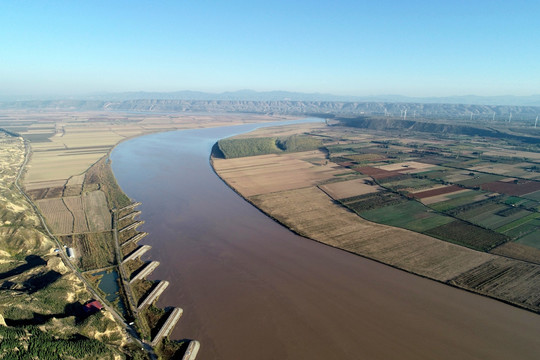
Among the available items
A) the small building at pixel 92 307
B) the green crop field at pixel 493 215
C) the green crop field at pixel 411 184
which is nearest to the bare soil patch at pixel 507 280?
the green crop field at pixel 493 215

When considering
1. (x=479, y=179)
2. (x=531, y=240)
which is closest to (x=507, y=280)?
(x=531, y=240)

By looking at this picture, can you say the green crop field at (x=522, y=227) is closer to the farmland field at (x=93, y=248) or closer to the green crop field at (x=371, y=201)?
the green crop field at (x=371, y=201)

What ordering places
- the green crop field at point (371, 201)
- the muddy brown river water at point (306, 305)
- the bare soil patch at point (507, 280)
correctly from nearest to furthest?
the muddy brown river water at point (306, 305), the bare soil patch at point (507, 280), the green crop field at point (371, 201)

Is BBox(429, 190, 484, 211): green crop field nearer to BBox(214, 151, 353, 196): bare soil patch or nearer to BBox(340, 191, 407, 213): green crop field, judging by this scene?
BBox(340, 191, 407, 213): green crop field

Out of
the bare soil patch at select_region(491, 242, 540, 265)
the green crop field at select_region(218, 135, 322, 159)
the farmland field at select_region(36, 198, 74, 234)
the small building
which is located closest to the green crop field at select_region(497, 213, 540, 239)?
Answer: the bare soil patch at select_region(491, 242, 540, 265)

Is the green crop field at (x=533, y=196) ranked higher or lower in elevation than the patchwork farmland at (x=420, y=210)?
higher

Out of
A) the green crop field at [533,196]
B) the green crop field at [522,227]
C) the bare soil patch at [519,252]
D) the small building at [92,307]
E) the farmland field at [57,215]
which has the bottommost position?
the small building at [92,307]

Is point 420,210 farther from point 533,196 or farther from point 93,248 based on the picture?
point 93,248

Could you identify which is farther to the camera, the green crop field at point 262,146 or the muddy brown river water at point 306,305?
the green crop field at point 262,146
